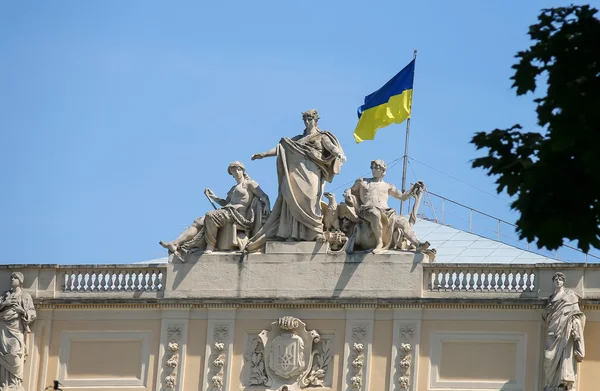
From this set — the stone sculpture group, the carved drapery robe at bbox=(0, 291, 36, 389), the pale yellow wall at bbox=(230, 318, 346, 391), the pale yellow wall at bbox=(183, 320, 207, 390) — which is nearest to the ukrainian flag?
the stone sculpture group

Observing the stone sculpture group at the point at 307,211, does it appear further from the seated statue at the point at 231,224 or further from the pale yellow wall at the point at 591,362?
the pale yellow wall at the point at 591,362

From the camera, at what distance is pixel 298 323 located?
39.1 metres

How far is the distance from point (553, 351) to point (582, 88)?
1594 cm

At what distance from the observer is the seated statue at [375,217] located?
39.1 m

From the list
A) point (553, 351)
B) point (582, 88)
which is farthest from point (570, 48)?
point (553, 351)

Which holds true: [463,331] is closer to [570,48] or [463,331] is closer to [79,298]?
[79,298]

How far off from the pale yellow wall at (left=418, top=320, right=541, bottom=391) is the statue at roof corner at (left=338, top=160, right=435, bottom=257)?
1.58 meters

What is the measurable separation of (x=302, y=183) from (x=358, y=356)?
3414mm

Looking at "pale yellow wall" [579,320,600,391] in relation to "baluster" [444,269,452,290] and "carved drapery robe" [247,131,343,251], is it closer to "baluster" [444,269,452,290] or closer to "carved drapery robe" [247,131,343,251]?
"baluster" [444,269,452,290]

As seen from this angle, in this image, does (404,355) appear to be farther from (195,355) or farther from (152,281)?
(152,281)


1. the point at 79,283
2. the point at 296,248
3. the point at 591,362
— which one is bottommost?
the point at 591,362

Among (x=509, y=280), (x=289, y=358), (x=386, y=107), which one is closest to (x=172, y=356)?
(x=289, y=358)

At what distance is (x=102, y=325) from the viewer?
132 feet

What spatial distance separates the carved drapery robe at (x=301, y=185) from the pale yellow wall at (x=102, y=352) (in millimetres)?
2588
